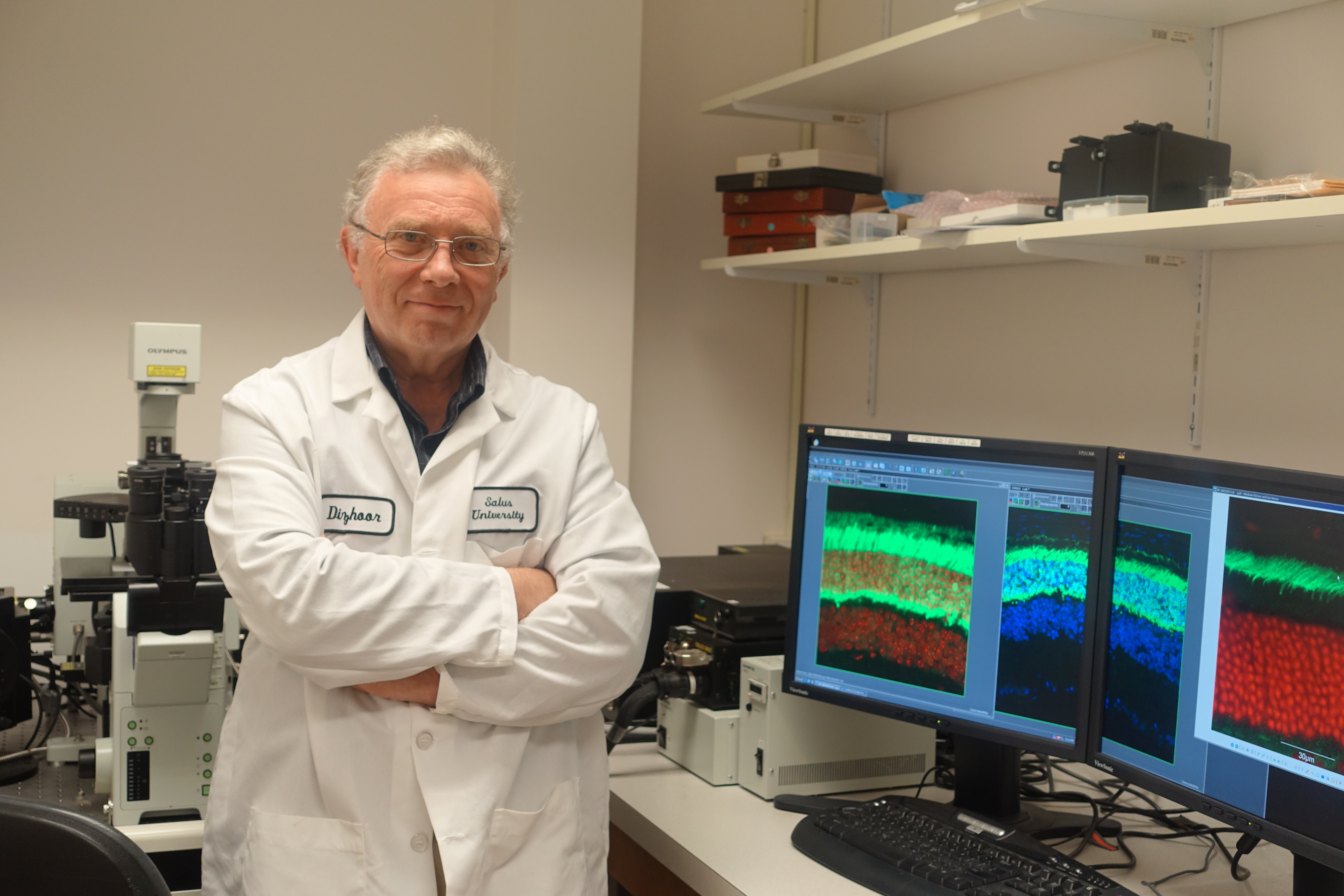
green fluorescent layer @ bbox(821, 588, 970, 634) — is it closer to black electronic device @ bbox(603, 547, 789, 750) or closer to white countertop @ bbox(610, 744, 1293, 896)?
black electronic device @ bbox(603, 547, 789, 750)

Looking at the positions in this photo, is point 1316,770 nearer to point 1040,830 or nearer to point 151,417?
point 1040,830

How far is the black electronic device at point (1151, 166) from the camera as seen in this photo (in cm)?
A: 171

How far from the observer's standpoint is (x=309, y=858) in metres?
1.30

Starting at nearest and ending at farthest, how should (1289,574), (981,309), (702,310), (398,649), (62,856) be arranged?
1. (62,856)
2. (1289,574)
3. (398,649)
4. (981,309)
5. (702,310)

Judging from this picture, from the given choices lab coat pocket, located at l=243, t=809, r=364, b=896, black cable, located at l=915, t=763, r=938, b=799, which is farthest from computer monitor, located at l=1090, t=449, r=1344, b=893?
lab coat pocket, located at l=243, t=809, r=364, b=896

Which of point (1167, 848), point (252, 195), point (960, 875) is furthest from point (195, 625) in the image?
point (252, 195)

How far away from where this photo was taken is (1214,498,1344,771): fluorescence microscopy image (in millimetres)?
1095

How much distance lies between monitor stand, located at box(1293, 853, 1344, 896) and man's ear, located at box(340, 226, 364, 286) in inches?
49.7

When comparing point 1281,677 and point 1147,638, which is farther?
point 1147,638

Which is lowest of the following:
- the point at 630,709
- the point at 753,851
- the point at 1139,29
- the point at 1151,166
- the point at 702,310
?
the point at 753,851

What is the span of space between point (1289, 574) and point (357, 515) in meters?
1.01

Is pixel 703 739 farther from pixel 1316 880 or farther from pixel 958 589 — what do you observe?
→ pixel 1316 880

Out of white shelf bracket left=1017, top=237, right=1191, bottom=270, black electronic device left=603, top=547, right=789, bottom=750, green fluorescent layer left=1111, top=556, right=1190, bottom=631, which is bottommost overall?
black electronic device left=603, top=547, right=789, bottom=750

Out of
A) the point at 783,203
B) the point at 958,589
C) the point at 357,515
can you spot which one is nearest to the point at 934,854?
the point at 958,589
